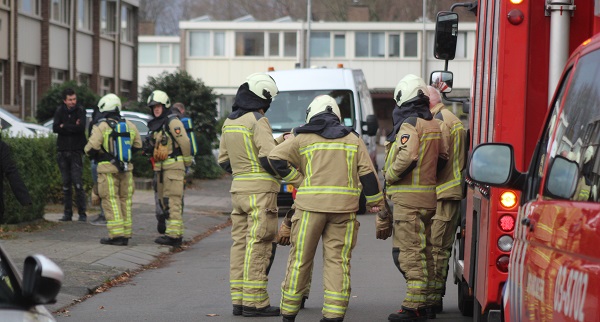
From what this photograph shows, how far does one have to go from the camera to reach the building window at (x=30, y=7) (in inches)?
1289

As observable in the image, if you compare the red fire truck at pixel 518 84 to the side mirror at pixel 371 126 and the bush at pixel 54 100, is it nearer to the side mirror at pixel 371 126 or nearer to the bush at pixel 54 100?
the side mirror at pixel 371 126

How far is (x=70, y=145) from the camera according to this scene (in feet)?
53.8

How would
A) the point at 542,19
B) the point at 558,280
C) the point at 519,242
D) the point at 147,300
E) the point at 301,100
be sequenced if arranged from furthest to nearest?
1. the point at 301,100
2. the point at 147,300
3. the point at 542,19
4. the point at 519,242
5. the point at 558,280

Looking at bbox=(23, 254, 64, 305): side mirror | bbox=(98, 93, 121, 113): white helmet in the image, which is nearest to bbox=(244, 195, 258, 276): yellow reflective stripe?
bbox=(98, 93, 121, 113): white helmet

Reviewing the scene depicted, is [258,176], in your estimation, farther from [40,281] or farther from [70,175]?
[70,175]

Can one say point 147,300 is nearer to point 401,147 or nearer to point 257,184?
point 257,184

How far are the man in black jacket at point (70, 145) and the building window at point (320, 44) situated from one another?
5125 cm

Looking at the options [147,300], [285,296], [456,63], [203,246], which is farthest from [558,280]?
[456,63]

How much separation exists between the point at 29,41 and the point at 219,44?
35.6 metres

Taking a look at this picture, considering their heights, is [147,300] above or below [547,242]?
below

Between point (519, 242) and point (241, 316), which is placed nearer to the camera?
point (519, 242)

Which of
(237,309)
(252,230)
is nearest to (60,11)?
(252,230)

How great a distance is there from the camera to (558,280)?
3742 mm

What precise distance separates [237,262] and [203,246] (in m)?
5.70
